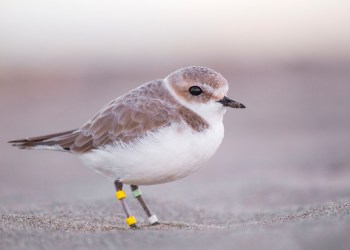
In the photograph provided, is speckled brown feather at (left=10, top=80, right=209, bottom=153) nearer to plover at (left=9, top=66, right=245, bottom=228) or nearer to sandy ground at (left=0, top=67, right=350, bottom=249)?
plover at (left=9, top=66, right=245, bottom=228)

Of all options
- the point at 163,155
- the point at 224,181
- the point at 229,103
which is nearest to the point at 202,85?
the point at 229,103

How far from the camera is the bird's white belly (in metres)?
5.11

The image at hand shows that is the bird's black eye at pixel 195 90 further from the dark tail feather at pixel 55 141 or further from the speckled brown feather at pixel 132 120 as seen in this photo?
the dark tail feather at pixel 55 141

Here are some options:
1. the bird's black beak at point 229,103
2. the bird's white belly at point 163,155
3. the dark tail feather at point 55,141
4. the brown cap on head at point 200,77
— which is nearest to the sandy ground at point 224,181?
the bird's white belly at point 163,155

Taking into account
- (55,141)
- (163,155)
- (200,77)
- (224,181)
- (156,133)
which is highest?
(55,141)

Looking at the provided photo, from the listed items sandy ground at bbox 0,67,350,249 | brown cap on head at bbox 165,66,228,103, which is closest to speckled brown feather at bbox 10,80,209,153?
brown cap on head at bbox 165,66,228,103

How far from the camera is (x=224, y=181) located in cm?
947

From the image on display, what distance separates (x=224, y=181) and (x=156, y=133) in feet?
14.5

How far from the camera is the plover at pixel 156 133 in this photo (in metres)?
5.16

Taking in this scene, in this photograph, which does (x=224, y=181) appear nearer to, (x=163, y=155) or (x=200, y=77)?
(x=200, y=77)

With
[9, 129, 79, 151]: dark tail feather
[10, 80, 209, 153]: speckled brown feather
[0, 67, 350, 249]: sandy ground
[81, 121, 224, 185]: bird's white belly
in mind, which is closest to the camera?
[0, 67, 350, 249]: sandy ground

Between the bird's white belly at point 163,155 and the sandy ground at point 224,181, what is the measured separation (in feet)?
1.54

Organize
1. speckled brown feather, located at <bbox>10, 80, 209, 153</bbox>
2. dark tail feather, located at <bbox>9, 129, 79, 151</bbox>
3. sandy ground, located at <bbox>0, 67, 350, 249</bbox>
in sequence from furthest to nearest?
dark tail feather, located at <bbox>9, 129, 79, 151</bbox>, speckled brown feather, located at <bbox>10, 80, 209, 153</bbox>, sandy ground, located at <bbox>0, 67, 350, 249</bbox>

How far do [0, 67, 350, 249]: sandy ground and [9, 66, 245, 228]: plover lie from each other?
50cm
